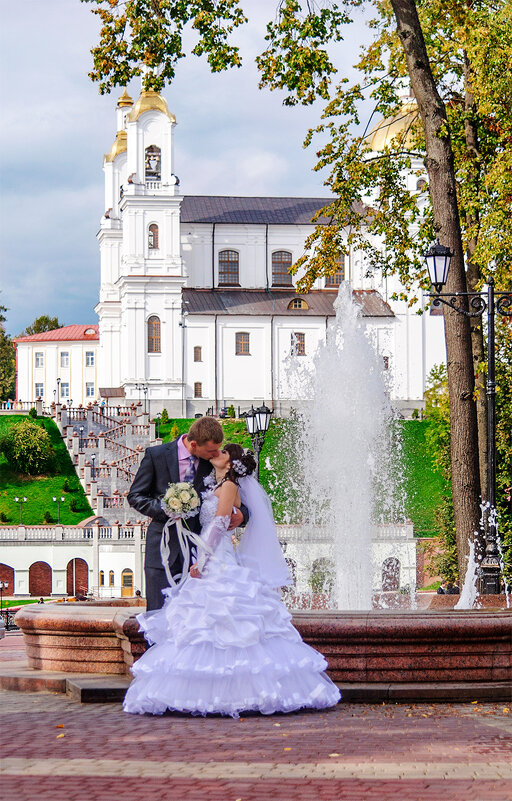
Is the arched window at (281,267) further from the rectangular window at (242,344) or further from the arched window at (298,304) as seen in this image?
the rectangular window at (242,344)

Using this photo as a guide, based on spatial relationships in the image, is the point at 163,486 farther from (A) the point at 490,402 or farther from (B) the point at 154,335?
(B) the point at 154,335

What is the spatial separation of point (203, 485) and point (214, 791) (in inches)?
110

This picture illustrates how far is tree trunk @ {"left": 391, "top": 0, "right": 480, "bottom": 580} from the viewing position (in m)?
12.8

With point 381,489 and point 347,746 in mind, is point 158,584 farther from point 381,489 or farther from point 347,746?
point 381,489

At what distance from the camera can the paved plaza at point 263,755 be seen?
5.39 m

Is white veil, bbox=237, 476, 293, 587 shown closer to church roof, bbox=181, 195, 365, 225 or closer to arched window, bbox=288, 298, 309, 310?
arched window, bbox=288, 298, 309, 310

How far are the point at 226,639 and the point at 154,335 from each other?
61.8 meters

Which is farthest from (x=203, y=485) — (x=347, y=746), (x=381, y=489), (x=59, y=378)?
(x=59, y=378)

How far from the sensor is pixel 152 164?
70438 mm

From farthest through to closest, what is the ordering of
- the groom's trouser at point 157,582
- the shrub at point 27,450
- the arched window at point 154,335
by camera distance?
1. the arched window at point 154,335
2. the shrub at point 27,450
3. the groom's trouser at point 157,582

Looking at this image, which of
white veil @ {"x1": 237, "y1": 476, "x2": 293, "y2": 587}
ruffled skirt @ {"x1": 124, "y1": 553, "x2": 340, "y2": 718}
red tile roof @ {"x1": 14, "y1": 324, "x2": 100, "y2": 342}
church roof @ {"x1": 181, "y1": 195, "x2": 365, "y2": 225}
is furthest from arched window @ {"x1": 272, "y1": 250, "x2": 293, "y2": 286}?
ruffled skirt @ {"x1": 124, "y1": 553, "x2": 340, "y2": 718}

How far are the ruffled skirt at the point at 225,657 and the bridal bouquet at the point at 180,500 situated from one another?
49 centimetres

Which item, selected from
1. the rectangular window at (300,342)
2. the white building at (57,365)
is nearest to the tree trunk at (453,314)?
the rectangular window at (300,342)

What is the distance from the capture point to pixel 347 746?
645cm
